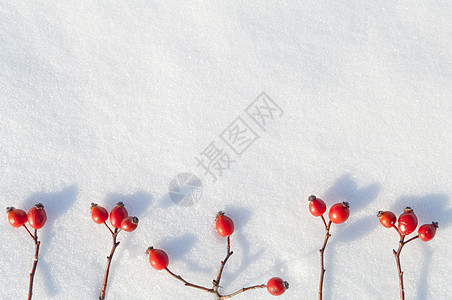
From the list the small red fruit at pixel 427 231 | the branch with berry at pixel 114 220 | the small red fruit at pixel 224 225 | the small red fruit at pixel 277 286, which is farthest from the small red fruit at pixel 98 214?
the small red fruit at pixel 427 231

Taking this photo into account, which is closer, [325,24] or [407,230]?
[407,230]

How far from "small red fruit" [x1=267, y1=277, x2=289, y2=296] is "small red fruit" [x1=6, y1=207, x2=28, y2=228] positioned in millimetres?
1001

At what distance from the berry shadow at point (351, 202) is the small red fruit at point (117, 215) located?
820mm

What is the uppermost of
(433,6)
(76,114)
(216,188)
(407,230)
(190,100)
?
(433,6)

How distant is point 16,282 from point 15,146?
556 mm

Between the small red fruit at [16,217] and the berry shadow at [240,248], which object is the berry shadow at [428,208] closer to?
the berry shadow at [240,248]

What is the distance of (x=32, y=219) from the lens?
1846mm

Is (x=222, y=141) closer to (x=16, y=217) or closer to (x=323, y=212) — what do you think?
(x=323, y=212)

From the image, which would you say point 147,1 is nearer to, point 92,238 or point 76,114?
point 76,114

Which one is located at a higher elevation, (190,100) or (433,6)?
(433,6)

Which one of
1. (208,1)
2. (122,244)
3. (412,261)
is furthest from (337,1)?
(122,244)

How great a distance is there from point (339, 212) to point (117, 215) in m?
0.88

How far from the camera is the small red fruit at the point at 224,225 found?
6.15 feet

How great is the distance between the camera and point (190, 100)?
201 centimetres
